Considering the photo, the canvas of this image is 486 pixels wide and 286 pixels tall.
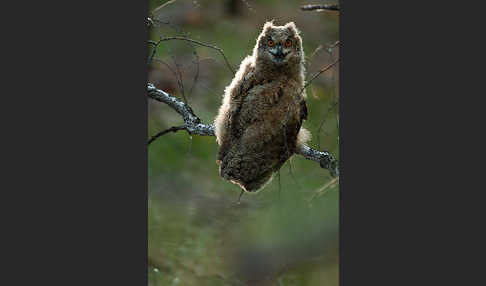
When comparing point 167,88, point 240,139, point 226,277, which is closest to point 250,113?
point 240,139

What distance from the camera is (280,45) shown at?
4.63 m

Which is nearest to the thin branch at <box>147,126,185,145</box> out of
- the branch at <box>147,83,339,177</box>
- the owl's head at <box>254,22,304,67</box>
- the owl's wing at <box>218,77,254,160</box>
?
the branch at <box>147,83,339,177</box>

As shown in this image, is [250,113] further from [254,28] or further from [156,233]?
[156,233]

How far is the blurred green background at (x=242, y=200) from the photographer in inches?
187

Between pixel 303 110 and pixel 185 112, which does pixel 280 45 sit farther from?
pixel 185 112

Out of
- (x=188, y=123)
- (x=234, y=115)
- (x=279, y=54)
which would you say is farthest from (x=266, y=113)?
(x=188, y=123)

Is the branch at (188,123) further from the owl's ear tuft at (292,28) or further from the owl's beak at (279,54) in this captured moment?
the owl's ear tuft at (292,28)

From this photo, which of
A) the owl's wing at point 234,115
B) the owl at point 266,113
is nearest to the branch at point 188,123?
the owl at point 266,113

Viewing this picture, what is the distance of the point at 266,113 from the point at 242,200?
27.4 inches

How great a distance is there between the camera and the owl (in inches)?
183

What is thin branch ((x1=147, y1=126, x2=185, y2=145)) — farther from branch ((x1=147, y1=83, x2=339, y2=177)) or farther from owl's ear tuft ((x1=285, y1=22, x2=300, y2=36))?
owl's ear tuft ((x1=285, y1=22, x2=300, y2=36))

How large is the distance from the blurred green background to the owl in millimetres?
116

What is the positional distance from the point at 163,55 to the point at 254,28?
815mm

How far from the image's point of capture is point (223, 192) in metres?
4.86
